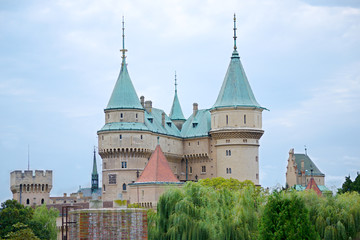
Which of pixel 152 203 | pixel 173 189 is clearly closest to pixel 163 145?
pixel 152 203

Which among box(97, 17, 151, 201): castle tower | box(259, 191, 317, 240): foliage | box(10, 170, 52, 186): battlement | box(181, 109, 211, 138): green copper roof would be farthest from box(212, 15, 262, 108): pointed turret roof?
box(259, 191, 317, 240): foliage

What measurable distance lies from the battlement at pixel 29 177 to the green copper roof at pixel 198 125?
22532mm

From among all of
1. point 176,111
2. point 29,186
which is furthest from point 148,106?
point 29,186

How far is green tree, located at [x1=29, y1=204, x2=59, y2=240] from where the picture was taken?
6738 centimetres

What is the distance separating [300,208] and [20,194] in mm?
72826

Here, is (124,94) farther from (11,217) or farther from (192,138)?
(11,217)

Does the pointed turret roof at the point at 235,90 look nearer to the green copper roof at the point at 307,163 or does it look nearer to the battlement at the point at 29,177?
the battlement at the point at 29,177

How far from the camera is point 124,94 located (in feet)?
334

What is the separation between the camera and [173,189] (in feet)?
179

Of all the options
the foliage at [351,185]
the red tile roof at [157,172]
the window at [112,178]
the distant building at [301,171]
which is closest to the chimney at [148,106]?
the window at [112,178]

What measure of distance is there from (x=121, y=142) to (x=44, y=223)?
23950 millimetres

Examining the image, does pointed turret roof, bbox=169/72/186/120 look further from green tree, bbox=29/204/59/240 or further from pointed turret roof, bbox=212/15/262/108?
green tree, bbox=29/204/59/240

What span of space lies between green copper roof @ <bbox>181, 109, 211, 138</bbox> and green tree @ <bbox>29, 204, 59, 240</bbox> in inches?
1218

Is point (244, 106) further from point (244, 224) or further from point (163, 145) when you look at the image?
point (244, 224)
